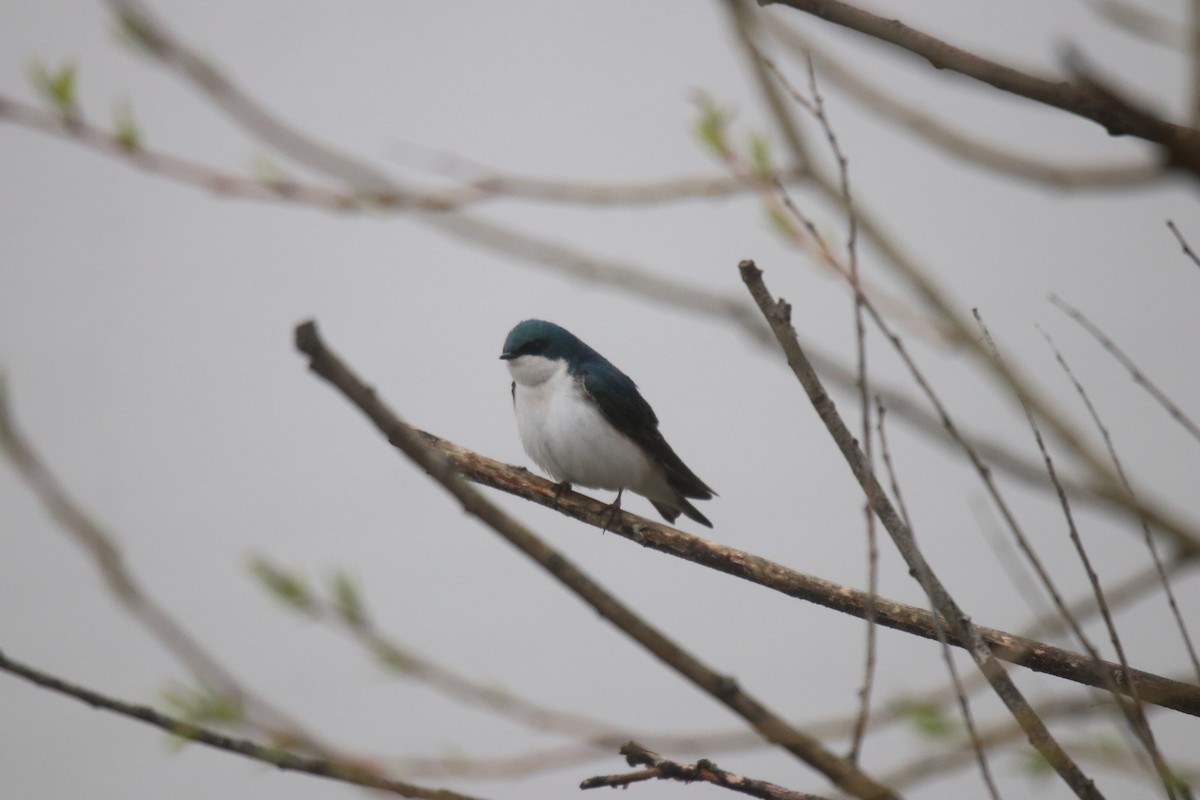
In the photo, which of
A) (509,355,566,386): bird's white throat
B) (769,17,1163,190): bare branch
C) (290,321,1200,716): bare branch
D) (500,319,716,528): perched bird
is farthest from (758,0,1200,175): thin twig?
(509,355,566,386): bird's white throat

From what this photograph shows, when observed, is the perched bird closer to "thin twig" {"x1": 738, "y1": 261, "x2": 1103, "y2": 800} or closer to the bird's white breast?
the bird's white breast

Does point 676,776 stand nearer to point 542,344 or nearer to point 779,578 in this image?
point 779,578

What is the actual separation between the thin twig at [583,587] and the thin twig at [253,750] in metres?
0.18

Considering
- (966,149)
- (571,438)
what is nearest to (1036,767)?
(966,149)

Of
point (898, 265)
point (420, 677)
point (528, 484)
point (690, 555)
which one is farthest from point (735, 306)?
point (528, 484)

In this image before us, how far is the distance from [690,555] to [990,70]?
117 centimetres

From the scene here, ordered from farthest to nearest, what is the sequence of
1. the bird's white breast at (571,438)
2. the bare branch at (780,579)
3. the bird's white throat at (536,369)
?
the bird's white throat at (536,369) → the bird's white breast at (571,438) → the bare branch at (780,579)

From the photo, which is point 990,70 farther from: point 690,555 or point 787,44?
point 690,555

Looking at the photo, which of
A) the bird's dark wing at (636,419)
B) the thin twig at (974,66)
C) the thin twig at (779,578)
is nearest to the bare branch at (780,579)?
the thin twig at (779,578)

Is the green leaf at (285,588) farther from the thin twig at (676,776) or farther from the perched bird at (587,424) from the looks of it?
the perched bird at (587,424)

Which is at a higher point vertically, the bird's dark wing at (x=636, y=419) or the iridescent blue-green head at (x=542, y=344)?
the iridescent blue-green head at (x=542, y=344)

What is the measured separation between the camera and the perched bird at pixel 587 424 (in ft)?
7.65

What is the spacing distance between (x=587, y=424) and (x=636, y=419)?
12 cm

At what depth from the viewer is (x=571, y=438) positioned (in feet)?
7.64
